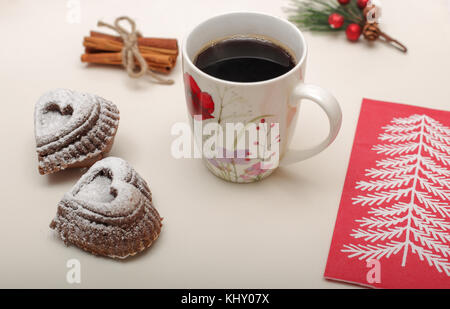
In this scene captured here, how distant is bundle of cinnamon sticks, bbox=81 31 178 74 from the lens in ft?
3.95

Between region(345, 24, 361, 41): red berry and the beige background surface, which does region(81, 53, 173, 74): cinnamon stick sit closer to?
the beige background surface

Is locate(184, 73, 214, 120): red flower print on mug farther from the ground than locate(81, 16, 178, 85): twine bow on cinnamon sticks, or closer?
farther from the ground

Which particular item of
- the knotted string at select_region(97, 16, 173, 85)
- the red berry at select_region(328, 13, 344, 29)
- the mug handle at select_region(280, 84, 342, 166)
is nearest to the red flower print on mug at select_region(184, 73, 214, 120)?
the mug handle at select_region(280, 84, 342, 166)

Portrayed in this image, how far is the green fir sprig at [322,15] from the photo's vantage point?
51.7 inches

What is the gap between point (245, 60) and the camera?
937 millimetres

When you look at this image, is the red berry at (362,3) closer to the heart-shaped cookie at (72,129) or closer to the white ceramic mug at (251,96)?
the white ceramic mug at (251,96)

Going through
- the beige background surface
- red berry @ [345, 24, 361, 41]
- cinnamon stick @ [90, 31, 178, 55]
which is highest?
red berry @ [345, 24, 361, 41]

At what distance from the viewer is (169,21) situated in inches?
53.1

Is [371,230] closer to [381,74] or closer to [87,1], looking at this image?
[381,74]

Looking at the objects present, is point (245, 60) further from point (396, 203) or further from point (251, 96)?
point (396, 203)

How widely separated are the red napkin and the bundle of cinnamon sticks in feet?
1.52

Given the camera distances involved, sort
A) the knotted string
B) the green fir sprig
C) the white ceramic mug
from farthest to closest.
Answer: the green fir sprig
the knotted string
the white ceramic mug

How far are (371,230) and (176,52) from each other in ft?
2.02

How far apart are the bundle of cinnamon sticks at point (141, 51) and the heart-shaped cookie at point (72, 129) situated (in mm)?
220
